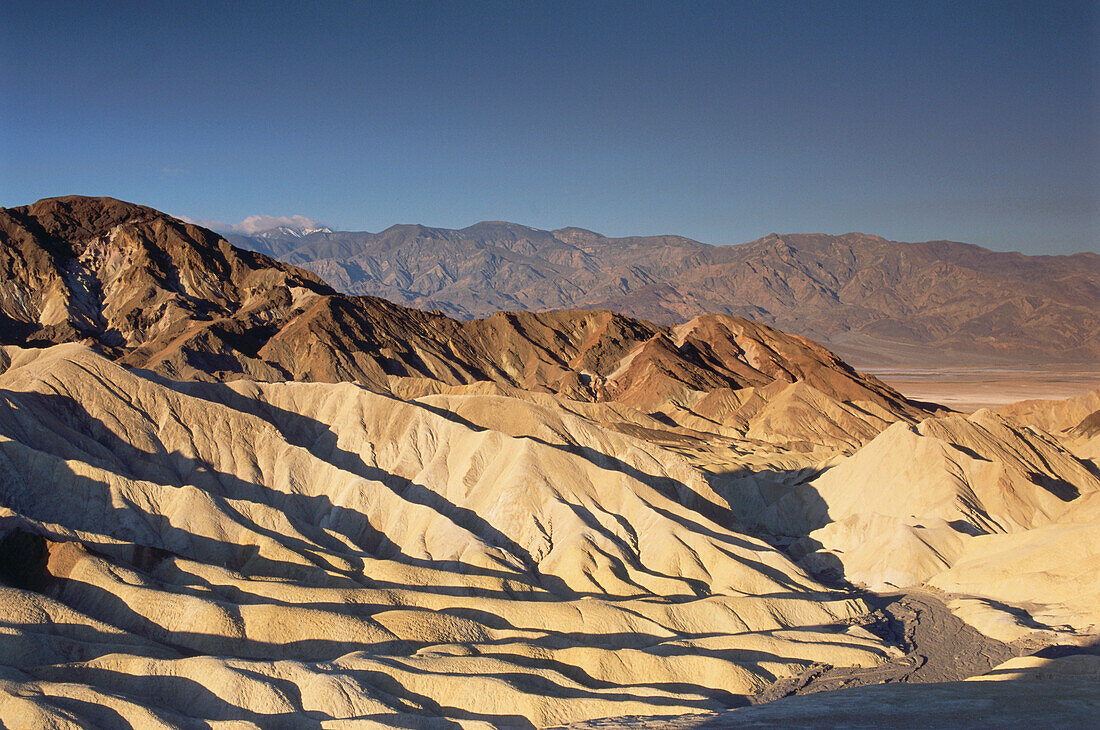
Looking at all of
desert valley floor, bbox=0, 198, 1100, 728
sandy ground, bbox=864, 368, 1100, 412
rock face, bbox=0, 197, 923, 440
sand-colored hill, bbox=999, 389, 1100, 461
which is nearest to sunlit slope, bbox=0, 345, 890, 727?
desert valley floor, bbox=0, 198, 1100, 728

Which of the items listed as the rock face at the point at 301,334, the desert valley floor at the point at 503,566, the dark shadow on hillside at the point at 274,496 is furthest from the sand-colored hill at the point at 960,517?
the rock face at the point at 301,334

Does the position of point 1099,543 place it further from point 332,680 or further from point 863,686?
point 332,680

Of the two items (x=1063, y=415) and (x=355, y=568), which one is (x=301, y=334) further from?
(x=1063, y=415)

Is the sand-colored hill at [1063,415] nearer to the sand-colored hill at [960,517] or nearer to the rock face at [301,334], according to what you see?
the sand-colored hill at [960,517]

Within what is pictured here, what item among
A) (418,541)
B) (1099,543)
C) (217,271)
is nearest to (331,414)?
(418,541)

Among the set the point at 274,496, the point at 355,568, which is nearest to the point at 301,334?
the point at 274,496

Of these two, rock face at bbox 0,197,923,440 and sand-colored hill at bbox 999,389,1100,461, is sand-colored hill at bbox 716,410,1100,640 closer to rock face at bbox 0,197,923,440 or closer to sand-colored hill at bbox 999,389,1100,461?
sand-colored hill at bbox 999,389,1100,461
